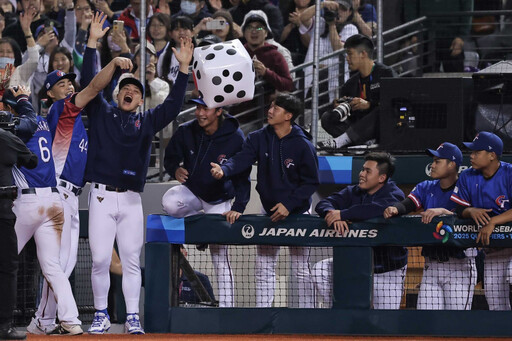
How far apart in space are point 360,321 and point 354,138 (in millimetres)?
2780

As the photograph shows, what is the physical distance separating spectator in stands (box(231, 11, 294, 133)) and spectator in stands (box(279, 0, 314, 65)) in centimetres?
98

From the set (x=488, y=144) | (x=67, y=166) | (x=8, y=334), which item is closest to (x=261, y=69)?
(x=67, y=166)

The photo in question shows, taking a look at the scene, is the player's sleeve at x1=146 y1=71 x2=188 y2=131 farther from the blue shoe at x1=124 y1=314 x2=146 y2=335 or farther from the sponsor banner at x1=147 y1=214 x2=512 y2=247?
the blue shoe at x1=124 y1=314 x2=146 y2=335

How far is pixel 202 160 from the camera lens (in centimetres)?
863

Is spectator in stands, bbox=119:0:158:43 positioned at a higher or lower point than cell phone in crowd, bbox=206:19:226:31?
higher

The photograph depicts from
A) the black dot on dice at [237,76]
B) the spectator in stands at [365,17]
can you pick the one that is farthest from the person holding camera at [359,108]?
the black dot on dice at [237,76]

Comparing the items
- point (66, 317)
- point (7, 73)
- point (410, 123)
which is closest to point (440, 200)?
point (410, 123)

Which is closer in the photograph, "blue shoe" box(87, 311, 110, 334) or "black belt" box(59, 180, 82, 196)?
"blue shoe" box(87, 311, 110, 334)

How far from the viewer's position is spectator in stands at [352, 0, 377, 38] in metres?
11.8

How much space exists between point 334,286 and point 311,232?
448mm

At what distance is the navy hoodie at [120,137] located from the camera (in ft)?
26.9

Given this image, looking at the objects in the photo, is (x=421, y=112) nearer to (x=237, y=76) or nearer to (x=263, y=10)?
(x=237, y=76)

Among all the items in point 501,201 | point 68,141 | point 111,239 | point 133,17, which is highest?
point 133,17

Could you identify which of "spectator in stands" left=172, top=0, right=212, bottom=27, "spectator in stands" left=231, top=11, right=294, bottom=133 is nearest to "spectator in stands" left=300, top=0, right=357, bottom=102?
"spectator in stands" left=231, top=11, right=294, bottom=133
